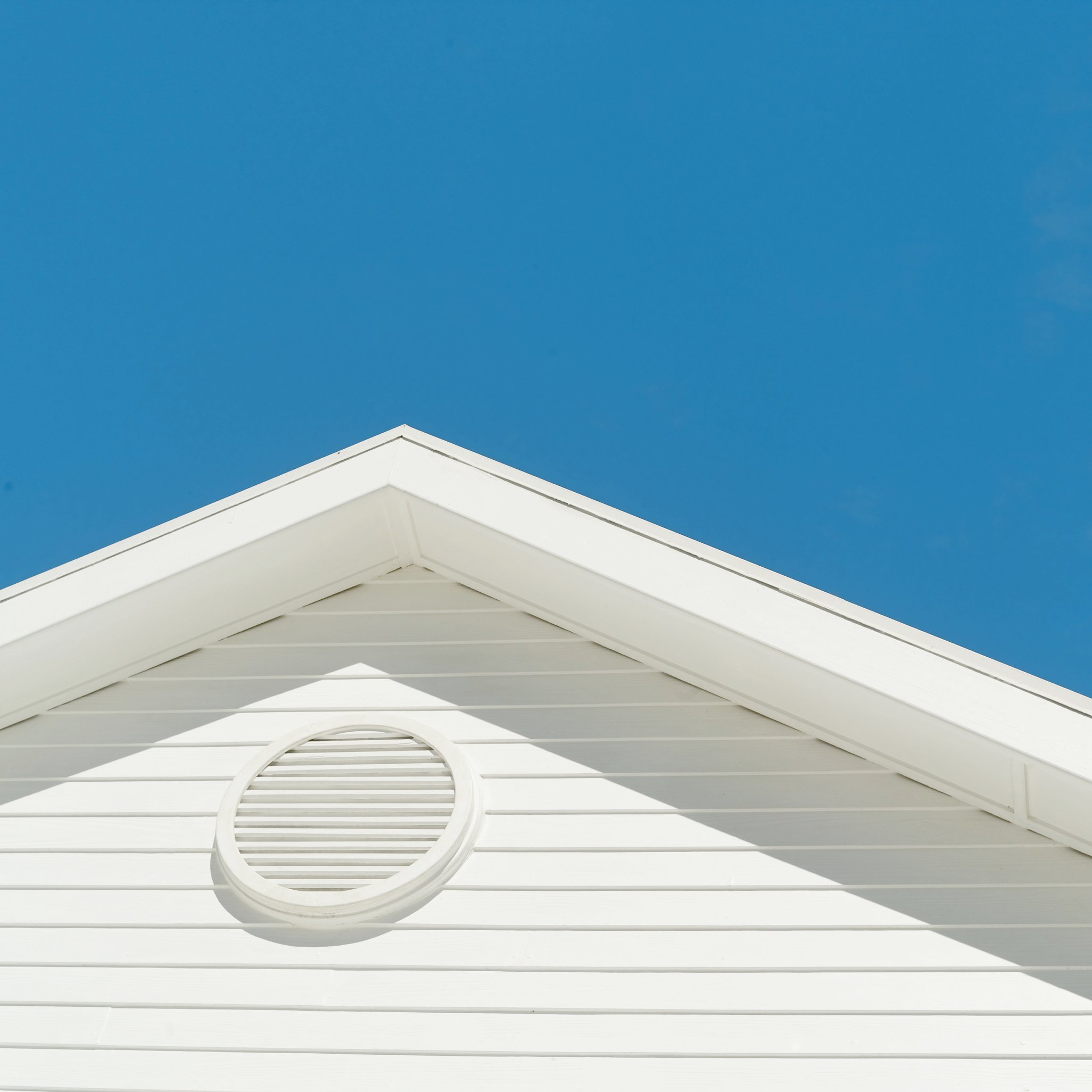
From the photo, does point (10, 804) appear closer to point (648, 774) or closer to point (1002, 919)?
point (648, 774)

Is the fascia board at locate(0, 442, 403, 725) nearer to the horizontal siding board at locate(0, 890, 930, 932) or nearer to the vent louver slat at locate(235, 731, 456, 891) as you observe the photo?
the vent louver slat at locate(235, 731, 456, 891)

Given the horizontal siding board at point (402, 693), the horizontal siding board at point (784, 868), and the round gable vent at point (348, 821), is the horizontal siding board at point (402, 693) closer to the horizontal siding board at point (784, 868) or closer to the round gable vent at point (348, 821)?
the round gable vent at point (348, 821)

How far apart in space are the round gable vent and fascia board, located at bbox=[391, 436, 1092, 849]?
647 mm

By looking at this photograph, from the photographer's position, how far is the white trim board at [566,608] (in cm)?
296

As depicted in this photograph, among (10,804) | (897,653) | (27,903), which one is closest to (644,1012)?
(897,653)

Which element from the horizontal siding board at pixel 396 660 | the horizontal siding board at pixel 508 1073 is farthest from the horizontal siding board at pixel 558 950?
the horizontal siding board at pixel 396 660

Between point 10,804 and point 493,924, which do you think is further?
point 10,804

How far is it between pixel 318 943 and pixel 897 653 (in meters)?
1.77

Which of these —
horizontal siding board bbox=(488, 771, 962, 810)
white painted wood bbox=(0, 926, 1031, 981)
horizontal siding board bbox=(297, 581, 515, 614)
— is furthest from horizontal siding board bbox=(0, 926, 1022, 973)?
horizontal siding board bbox=(297, 581, 515, 614)

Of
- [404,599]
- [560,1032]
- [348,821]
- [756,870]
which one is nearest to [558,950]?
[560,1032]

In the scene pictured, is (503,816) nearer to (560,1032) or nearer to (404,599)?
(560,1032)

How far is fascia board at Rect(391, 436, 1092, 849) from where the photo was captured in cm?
290

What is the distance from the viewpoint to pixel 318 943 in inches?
117

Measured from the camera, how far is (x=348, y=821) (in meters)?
3.19
